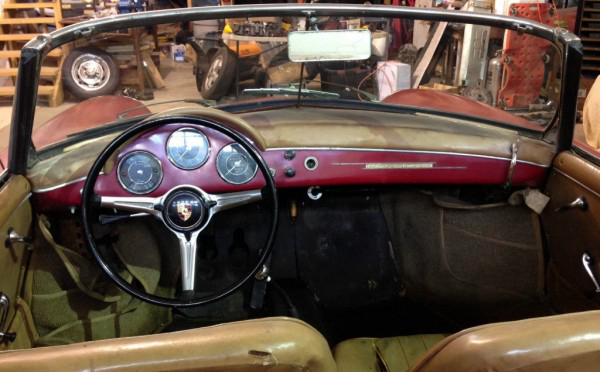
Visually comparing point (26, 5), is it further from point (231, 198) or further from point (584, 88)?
point (231, 198)

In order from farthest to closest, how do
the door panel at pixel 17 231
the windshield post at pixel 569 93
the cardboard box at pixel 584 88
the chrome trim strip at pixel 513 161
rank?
the cardboard box at pixel 584 88 < the chrome trim strip at pixel 513 161 < the windshield post at pixel 569 93 < the door panel at pixel 17 231

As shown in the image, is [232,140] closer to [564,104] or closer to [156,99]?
[156,99]

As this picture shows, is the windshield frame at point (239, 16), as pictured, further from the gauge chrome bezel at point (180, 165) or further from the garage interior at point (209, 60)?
the gauge chrome bezel at point (180, 165)

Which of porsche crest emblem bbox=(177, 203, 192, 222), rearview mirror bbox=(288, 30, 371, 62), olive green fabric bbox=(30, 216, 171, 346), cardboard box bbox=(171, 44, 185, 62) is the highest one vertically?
rearview mirror bbox=(288, 30, 371, 62)

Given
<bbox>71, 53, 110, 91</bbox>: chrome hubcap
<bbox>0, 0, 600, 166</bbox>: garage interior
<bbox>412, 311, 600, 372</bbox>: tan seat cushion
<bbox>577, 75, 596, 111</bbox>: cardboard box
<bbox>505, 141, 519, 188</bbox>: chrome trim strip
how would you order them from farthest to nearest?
<bbox>577, 75, 596, 111</bbox>: cardboard box → <bbox>71, 53, 110, 91</bbox>: chrome hubcap → <bbox>0, 0, 600, 166</bbox>: garage interior → <bbox>505, 141, 519, 188</bbox>: chrome trim strip → <bbox>412, 311, 600, 372</bbox>: tan seat cushion

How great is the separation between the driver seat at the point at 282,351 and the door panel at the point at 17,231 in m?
0.82

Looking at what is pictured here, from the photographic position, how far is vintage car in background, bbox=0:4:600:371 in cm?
183

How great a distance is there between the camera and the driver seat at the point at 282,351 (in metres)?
0.87

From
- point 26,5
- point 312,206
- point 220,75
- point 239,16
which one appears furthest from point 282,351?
point 26,5

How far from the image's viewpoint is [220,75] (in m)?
2.46

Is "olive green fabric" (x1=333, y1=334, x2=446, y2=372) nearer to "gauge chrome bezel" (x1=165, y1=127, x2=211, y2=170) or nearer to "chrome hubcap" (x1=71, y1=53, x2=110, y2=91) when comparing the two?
"gauge chrome bezel" (x1=165, y1=127, x2=211, y2=170)

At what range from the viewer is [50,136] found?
207 centimetres

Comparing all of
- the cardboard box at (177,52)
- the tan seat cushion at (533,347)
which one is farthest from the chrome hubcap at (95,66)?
the cardboard box at (177,52)

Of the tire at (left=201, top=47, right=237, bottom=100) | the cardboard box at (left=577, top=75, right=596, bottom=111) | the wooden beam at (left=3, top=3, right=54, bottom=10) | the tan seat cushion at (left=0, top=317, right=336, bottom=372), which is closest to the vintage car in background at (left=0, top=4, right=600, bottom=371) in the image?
the tire at (left=201, top=47, right=237, bottom=100)
